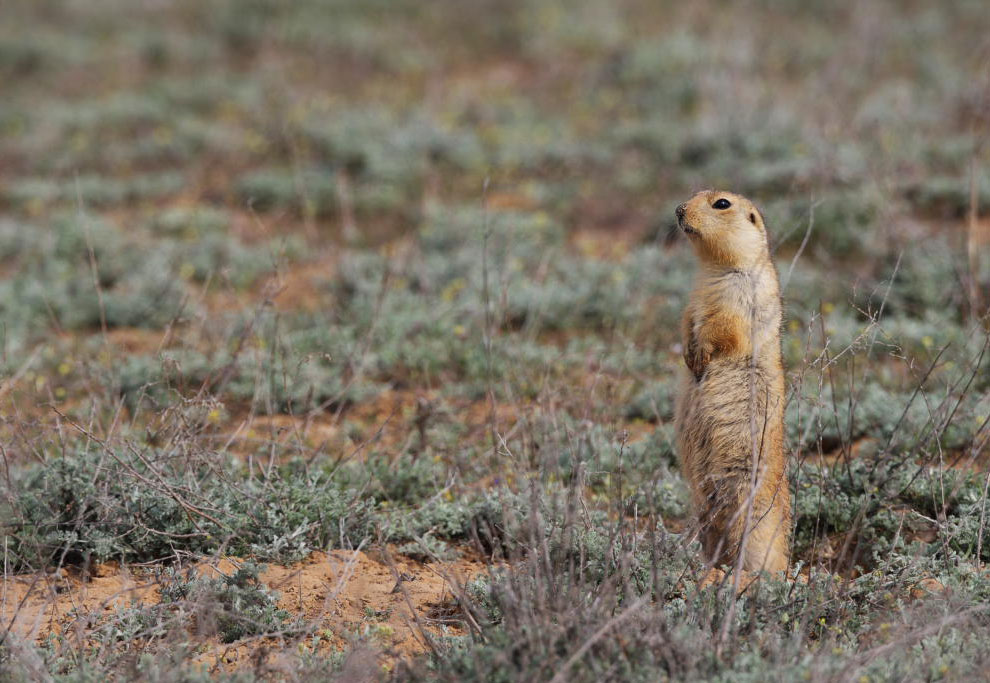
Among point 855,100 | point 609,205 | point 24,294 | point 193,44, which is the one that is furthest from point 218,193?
point 855,100

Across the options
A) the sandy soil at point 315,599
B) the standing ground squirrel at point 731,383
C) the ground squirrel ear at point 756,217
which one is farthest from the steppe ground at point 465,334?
the ground squirrel ear at point 756,217

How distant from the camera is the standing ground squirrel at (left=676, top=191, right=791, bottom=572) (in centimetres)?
413

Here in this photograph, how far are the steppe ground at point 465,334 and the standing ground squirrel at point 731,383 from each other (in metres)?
0.17

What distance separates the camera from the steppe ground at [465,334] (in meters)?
3.66

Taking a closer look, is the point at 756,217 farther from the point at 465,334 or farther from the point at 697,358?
the point at 465,334

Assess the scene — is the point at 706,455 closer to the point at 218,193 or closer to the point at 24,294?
the point at 24,294

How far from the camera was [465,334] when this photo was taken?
6582mm

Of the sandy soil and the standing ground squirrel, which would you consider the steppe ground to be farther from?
the standing ground squirrel

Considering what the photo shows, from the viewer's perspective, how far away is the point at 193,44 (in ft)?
44.0

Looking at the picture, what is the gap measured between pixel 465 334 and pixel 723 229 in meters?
2.47

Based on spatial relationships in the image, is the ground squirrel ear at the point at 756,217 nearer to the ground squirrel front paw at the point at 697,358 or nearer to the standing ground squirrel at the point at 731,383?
the standing ground squirrel at the point at 731,383

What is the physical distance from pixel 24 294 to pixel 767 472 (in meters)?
5.48

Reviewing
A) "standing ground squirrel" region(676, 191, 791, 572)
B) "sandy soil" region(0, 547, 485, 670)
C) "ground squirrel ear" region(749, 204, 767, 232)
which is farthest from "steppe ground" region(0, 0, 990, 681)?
"ground squirrel ear" region(749, 204, 767, 232)

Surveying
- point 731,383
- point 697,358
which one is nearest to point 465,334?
point 697,358
